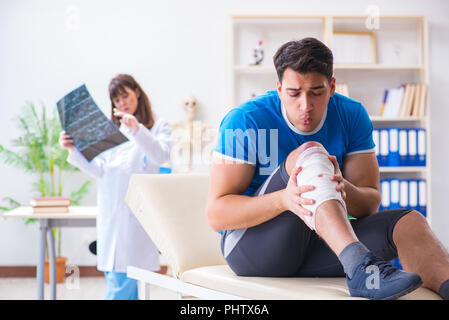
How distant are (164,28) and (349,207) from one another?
2.98 meters

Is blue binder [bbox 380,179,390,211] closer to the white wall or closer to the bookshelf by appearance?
the bookshelf

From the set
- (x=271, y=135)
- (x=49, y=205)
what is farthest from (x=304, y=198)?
(x=49, y=205)

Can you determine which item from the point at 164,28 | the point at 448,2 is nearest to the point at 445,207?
the point at 448,2

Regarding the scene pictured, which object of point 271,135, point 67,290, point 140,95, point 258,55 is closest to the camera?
point 271,135

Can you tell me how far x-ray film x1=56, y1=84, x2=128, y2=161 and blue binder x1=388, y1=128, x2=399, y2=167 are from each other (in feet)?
6.91

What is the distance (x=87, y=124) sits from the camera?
87.3 inches

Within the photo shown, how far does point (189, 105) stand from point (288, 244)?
278 cm

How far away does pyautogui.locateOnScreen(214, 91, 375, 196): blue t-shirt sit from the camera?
3.97 feet

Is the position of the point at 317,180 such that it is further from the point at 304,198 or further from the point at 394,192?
the point at 394,192

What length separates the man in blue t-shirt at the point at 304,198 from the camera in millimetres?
995

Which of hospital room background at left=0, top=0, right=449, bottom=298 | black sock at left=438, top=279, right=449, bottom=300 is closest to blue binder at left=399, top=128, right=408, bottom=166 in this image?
hospital room background at left=0, top=0, right=449, bottom=298

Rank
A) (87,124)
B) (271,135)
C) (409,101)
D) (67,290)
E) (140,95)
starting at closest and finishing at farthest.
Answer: (271,135) < (87,124) < (140,95) < (67,290) < (409,101)

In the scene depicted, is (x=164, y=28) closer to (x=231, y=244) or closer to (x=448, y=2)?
(x=448, y=2)

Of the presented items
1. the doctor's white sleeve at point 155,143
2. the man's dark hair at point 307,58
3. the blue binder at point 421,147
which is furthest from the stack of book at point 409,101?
the man's dark hair at point 307,58
